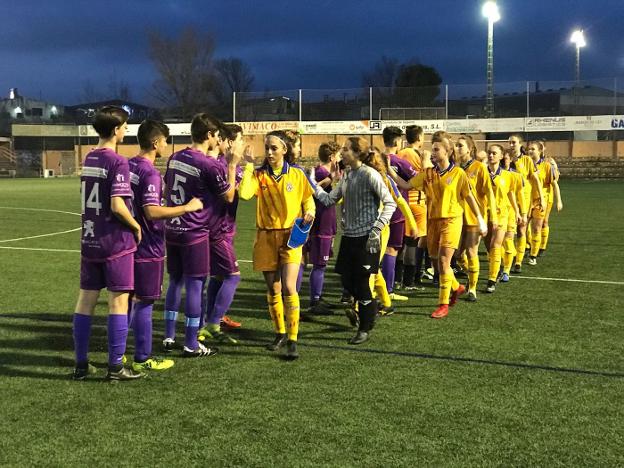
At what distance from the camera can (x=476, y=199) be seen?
26.9 feet

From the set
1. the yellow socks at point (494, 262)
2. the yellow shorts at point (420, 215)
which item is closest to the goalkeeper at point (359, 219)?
the yellow shorts at point (420, 215)

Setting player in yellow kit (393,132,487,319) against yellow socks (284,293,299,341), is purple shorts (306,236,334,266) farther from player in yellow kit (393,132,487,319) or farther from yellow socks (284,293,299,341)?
yellow socks (284,293,299,341)

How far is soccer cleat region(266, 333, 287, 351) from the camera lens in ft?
19.7

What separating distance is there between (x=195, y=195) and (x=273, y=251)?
87 centimetres

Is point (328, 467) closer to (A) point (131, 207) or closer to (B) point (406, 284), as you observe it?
(A) point (131, 207)

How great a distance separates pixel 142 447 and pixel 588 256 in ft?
32.6

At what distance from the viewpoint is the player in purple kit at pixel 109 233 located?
15.6ft

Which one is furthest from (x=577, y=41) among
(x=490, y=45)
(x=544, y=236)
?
(x=544, y=236)

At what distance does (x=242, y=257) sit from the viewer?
1180cm

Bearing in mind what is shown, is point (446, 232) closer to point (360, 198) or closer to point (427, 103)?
point (360, 198)

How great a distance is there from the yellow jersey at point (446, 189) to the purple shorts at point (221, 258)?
238 cm

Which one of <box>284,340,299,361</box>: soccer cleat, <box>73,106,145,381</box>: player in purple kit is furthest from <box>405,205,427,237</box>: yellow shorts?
<box>73,106,145,381</box>: player in purple kit

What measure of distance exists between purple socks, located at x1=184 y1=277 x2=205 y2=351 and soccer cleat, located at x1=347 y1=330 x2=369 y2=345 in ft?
4.94

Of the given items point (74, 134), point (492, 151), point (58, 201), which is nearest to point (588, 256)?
point (492, 151)
